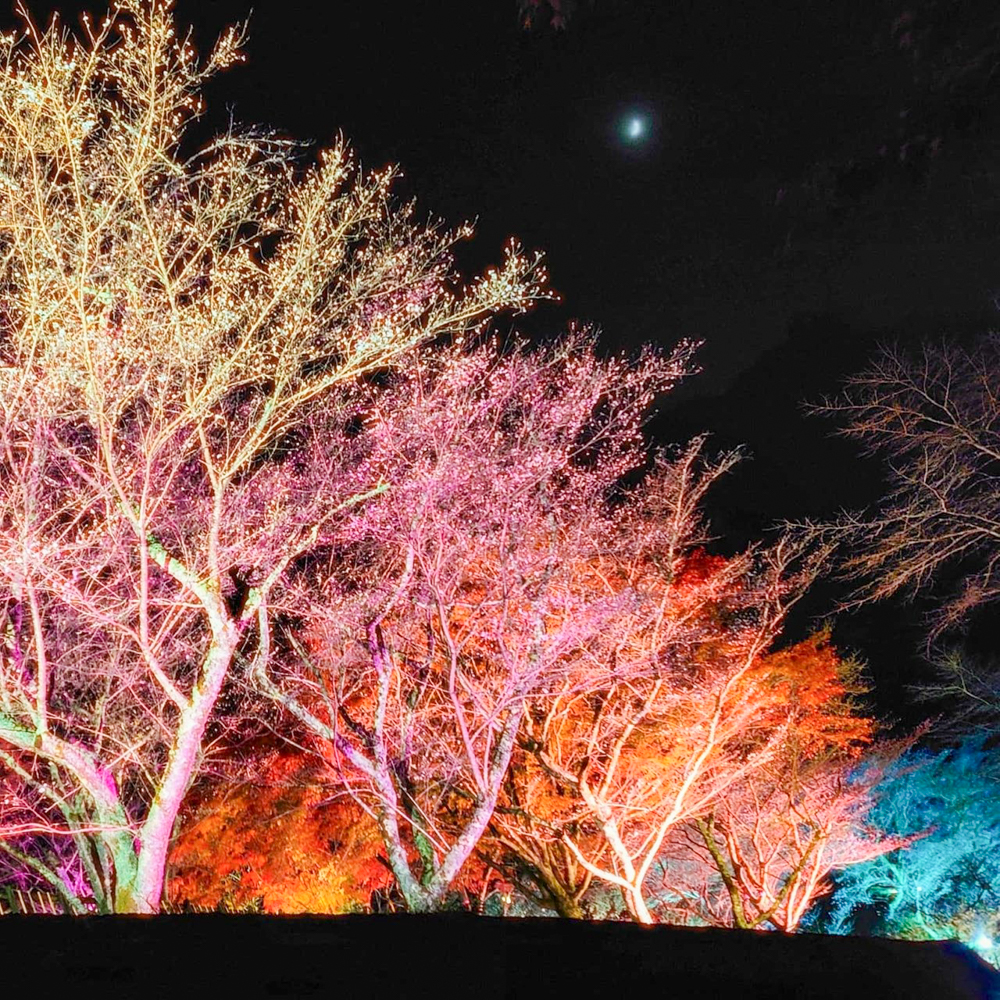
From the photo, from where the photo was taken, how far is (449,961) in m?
2.80

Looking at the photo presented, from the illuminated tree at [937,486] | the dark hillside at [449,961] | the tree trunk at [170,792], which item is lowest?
the dark hillside at [449,961]

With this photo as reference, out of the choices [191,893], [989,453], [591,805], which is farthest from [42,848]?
[989,453]

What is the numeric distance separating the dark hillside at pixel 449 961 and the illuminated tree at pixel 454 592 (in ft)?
18.2

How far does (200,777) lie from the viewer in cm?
1461

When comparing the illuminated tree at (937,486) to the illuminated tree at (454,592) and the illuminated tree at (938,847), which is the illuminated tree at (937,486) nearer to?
the illuminated tree at (454,592)

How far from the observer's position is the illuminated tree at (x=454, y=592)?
30.1 feet

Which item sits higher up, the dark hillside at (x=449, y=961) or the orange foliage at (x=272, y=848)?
the orange foliage at (x=272, y=848)

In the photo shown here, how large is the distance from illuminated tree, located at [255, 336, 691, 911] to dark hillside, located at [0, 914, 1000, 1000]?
5.55 m

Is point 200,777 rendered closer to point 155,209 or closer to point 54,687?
point 54,687

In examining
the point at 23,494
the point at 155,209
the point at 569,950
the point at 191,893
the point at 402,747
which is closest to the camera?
the point at 569,950

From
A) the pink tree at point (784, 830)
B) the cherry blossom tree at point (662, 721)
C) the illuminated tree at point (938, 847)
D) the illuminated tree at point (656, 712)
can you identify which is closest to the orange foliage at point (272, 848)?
the illuminated tree at point (656, 712)

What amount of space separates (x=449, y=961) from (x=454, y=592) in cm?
791

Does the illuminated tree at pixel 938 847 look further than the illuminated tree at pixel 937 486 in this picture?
Yes

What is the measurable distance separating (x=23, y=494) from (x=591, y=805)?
6.53 metres
